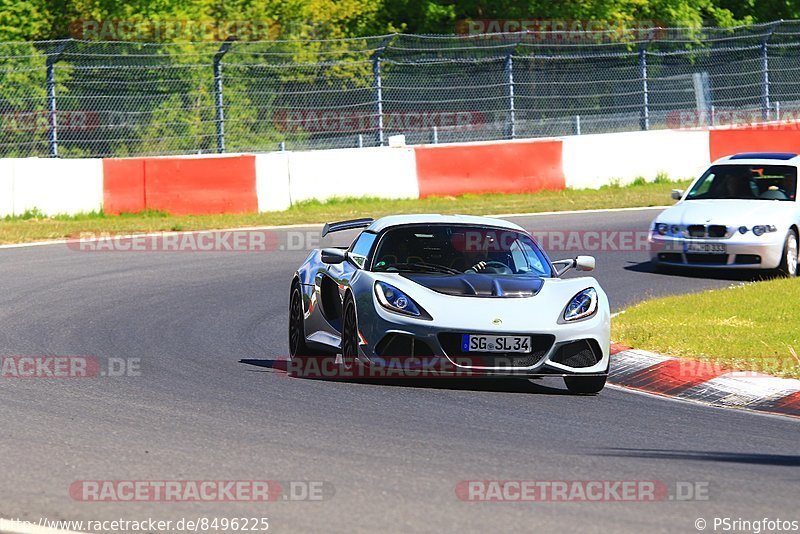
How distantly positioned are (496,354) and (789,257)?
8.07m

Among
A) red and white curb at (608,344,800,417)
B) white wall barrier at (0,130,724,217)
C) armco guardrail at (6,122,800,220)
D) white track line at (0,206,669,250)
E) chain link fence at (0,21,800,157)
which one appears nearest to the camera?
red and white curb at (608,344,800,417)

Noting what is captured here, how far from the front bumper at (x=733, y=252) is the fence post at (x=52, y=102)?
10.0 m

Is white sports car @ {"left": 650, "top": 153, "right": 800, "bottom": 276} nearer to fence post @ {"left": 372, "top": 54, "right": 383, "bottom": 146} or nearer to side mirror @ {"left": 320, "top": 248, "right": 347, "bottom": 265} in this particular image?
side mirror @ {"left": 320, "top": 248, "right": 347, "bottom": 265}

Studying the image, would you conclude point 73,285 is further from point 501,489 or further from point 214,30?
point 214,30

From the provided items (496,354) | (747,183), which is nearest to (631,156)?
(747,183)

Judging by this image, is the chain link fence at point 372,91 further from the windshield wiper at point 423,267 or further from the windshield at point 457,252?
the windshield wiper at point 423,267

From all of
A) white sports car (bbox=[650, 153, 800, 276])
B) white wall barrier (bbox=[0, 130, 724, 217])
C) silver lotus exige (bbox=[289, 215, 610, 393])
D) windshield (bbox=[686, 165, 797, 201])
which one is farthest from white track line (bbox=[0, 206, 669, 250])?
silver lotus exige (bbox=[289, 215, 610, 393])

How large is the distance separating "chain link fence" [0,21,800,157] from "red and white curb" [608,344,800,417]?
1358 cm

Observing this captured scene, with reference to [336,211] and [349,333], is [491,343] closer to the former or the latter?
[349,333]

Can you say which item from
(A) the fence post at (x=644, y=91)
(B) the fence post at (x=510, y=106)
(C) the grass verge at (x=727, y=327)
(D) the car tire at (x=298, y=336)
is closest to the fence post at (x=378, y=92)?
(B) the fence post at (x=510, y=106)

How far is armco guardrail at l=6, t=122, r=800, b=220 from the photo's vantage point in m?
21.9

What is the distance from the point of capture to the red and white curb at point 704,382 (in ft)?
31.5

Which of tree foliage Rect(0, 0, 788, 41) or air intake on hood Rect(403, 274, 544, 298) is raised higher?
tree foliage Rect(0, 0, 788, 41)

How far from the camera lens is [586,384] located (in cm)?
993
